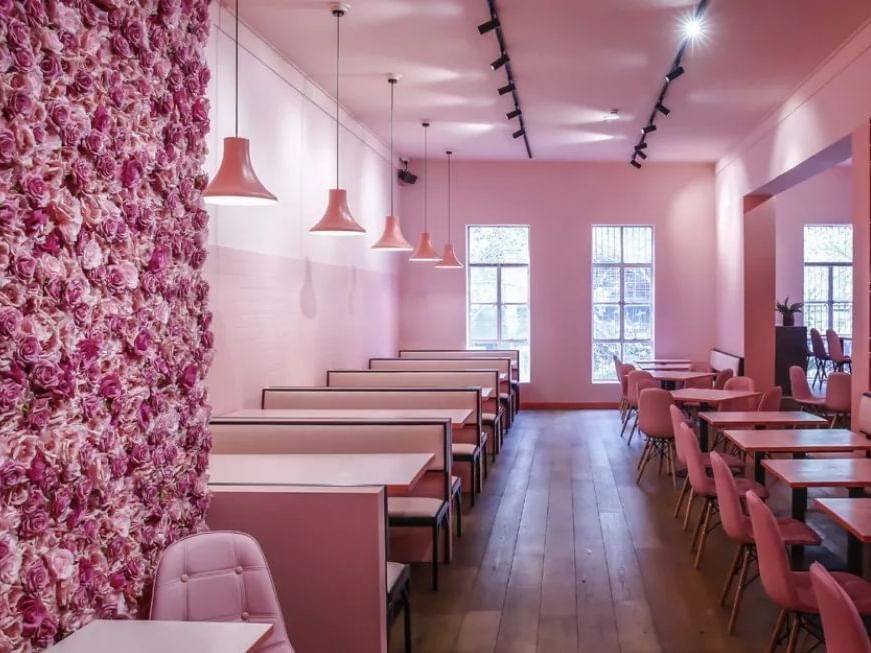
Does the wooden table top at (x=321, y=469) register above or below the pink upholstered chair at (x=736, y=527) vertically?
above

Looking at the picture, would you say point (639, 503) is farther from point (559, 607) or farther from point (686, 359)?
point (686, 359)

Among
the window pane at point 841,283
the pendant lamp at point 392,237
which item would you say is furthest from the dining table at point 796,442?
the window pane at point 841,283

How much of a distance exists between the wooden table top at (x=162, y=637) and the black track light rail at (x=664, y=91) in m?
4.60

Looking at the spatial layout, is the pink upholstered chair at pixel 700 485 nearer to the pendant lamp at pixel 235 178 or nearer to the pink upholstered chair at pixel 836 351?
the pendant lamp at pixel 235 178

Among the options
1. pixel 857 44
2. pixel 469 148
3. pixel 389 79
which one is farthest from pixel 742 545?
pixel 469 148

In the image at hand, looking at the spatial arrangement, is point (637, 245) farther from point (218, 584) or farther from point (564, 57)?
point (218, 584)

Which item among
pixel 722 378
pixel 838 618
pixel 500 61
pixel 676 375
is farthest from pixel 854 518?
pixel 676 375

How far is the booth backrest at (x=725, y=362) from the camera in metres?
9.25

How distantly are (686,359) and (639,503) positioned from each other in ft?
17.5

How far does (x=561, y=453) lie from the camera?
786 cm

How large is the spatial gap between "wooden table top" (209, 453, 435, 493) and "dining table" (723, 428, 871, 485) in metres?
1.84

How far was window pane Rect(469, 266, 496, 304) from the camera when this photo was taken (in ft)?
36.6

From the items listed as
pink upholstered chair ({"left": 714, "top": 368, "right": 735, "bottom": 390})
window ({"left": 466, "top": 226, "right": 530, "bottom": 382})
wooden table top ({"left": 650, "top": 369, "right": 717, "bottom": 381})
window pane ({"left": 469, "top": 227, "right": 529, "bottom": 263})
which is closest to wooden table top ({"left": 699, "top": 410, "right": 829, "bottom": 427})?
pink upholstered chair ({"left": 714, "top": 368, "right": 735, "bottom": 390})

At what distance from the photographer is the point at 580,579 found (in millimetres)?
4277
